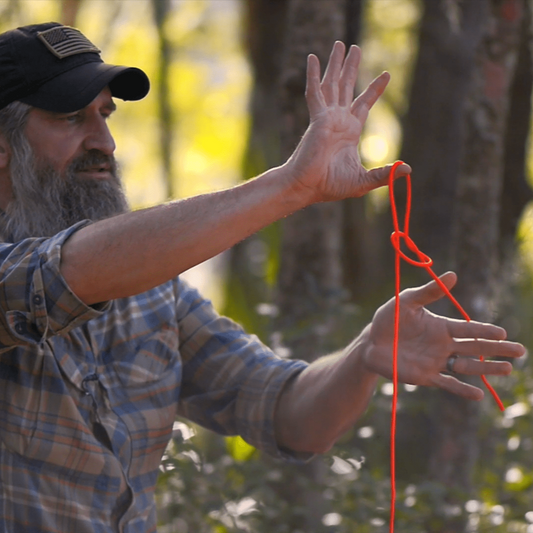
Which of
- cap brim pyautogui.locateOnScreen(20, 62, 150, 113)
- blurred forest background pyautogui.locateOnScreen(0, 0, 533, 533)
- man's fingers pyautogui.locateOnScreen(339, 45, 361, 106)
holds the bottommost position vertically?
blurred forest background pyautogui.locateOnScreen(0, 0, 533, 533)

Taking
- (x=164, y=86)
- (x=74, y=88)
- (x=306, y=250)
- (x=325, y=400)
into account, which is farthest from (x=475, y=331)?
(x=164, y=86)

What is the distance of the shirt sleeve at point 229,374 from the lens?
271cm

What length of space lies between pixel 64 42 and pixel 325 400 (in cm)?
140

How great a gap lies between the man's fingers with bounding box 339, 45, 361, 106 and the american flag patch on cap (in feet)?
3.01

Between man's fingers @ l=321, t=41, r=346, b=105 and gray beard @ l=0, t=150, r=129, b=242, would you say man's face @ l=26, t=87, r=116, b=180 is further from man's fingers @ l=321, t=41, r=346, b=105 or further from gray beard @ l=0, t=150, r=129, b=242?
man's fingers @ l=321, t=41, r=346, b=105

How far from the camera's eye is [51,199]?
2516 millimetres

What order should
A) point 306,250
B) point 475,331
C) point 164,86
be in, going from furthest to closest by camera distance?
1. point 164,86
2. point 306,250
3. point 475,331

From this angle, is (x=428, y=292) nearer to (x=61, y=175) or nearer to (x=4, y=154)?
(x=61, y=175)

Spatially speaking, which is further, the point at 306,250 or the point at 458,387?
the point at 306,250

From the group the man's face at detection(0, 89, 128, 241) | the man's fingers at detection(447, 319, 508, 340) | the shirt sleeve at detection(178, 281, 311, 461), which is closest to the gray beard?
the man's face at detection(0, 89, 128, 241)

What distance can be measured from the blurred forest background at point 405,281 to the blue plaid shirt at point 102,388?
77cm

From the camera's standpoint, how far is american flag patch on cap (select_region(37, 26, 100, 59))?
2.53 m

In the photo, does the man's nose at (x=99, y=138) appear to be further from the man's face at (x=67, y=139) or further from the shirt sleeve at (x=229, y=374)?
the shirt sleeve at (x=229, y=374)

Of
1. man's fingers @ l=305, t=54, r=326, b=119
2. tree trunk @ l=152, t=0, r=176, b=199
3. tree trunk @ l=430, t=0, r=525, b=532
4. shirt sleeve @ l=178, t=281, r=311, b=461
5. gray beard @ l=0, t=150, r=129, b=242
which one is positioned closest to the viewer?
man's fingers @ l=305, t=54, r=326, b=119
